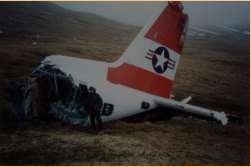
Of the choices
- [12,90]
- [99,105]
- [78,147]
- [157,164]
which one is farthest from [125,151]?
[12,90]

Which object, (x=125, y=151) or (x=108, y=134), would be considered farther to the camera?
(x=108, y=134)

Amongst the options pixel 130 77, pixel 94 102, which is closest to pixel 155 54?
pixel 130 77

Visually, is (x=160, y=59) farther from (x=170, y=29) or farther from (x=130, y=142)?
(x=130, y=142)

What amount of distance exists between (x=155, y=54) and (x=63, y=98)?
3.92m

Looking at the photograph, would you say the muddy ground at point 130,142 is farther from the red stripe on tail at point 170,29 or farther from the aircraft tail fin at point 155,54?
the red stripe on tail at point 170,29

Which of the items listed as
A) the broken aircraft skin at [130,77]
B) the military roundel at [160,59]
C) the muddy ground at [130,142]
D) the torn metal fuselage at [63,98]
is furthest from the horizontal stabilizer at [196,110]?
the torn metal fuselage at [63,98]

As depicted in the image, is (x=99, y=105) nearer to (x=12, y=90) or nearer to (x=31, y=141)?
(x=31, y=141)

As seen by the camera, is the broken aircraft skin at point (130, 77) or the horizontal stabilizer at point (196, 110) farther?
the broken aircraft skin at point (130, 77)

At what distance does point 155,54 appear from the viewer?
6113 millimetres

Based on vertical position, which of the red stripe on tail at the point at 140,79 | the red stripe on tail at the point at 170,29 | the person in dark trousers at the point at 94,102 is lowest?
the person in dark trousers at the point at 94,102

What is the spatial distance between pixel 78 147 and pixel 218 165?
356 centimetres

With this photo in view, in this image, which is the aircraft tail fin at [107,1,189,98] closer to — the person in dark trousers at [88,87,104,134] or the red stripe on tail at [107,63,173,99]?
the red stripe on tail at [107,63,173,99]

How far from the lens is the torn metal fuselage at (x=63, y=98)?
4.83 meters

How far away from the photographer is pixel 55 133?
4.80 metres
